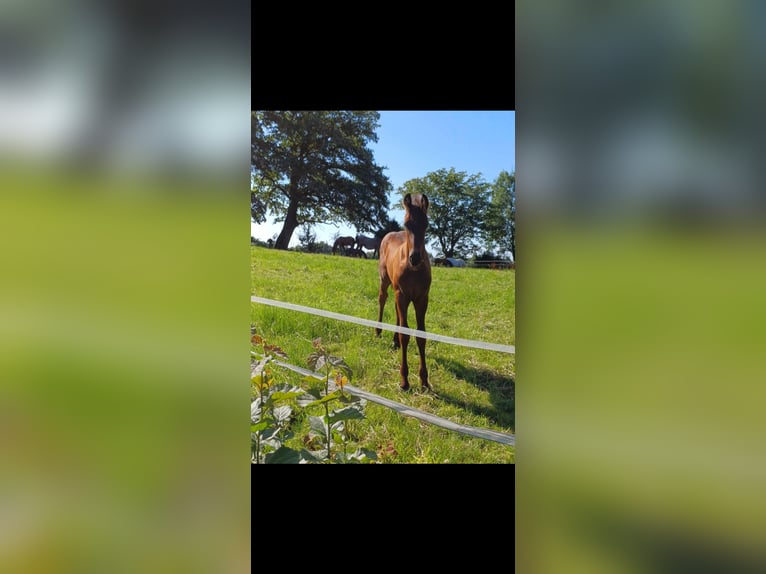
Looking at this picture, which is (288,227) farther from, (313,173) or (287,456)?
(287,456)

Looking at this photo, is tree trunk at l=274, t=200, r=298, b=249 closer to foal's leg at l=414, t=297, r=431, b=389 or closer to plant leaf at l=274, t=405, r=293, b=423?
foal's leg at l=414, t=297, r=431, b=389

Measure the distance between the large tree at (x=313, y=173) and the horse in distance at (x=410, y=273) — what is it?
0.53m

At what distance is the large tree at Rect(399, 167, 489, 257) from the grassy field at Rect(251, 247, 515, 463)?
0.32m

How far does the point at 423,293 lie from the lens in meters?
3.70

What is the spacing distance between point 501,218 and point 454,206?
17.5 inches

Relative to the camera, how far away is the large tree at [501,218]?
4.02m
